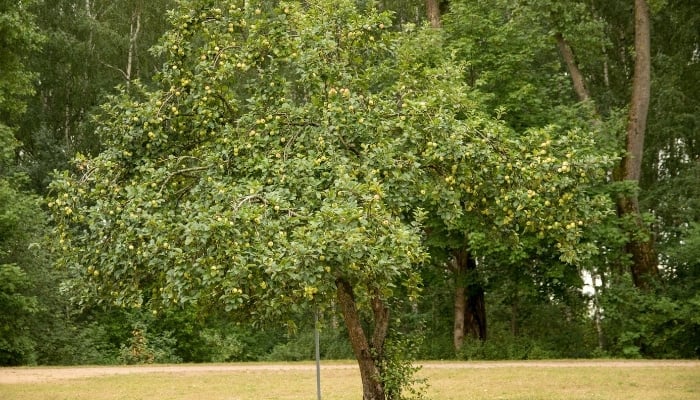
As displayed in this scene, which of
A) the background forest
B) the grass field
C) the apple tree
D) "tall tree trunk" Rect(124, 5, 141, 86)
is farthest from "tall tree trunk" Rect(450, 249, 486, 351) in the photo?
"tall tree trunk" Rect(124, 5, 141, 86)

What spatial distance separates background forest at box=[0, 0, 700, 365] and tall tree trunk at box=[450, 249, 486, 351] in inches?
4.0

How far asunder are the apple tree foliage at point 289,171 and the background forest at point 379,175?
4 cm

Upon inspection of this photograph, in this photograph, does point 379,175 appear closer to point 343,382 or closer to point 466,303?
point 343,382

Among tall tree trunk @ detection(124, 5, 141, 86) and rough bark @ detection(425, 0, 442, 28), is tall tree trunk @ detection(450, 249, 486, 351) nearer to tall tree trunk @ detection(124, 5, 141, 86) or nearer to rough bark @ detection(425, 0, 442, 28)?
rough bark @ detection(425, 0, 442, 28)

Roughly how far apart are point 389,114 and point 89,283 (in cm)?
362

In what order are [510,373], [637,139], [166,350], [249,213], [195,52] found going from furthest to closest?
1. [166,350]
2. [637,139]
3. [510,373]
4. [195,52]
5. [249,213]

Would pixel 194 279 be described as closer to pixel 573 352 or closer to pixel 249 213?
pixel 249 213

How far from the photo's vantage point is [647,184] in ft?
120

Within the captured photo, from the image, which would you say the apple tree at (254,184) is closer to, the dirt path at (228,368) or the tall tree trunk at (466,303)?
the dirt path at (228,368)

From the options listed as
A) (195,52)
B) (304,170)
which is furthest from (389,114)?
(195,52)

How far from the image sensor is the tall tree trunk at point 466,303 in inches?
1029

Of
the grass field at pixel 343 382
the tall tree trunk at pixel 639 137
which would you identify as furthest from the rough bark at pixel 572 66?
the grass field at pixel 343 382

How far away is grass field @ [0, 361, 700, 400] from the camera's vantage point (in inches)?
631

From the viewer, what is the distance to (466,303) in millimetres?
27016
